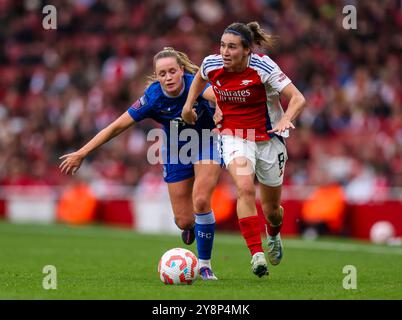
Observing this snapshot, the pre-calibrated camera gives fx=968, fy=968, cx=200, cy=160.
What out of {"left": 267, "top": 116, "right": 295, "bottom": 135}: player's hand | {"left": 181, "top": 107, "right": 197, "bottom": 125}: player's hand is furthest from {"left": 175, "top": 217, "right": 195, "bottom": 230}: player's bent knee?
{"left": 267, "top": 116, "right": 295, "bottom": 135}: player's hand

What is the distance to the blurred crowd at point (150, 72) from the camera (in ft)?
62.3

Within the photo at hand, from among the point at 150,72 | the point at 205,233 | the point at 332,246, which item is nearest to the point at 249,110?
the point at 205,233

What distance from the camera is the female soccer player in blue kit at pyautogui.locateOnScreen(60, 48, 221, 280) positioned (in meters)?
9.21

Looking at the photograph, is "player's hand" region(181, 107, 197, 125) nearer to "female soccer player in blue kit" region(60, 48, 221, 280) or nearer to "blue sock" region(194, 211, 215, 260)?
"female soccer player in blue kit" region(60, 48, 221, 280)

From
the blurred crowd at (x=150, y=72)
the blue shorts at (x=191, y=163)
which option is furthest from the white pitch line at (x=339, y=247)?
the blue shorts at (x=191, y=163)

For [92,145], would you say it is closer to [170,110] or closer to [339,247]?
[170,110]

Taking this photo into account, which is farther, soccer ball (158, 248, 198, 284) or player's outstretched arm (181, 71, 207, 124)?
player's outstretched arm (181, 71, 207, 124)

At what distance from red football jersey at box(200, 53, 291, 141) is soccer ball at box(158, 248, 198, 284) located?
1.31 meters

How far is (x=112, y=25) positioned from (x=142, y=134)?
4.78 metres

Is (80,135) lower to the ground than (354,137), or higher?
higher

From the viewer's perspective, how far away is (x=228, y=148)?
900 cm

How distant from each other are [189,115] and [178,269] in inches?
60.5
